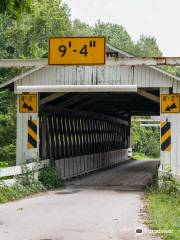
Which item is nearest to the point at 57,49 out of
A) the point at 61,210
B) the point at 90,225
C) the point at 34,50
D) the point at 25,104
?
the point at 61,210

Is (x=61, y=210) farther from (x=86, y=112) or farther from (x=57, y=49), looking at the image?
(x=86, y=112)

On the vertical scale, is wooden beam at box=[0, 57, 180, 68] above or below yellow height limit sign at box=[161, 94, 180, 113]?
above

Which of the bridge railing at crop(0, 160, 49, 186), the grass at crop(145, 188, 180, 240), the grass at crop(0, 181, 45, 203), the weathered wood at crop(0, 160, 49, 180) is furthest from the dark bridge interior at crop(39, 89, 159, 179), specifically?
the grass at crop(145, 188, 180, 240)

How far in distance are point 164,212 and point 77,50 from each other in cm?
402

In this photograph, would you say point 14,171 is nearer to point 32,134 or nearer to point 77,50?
point 32,134

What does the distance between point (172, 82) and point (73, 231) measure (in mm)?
9549

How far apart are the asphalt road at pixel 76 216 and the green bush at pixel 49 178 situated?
0.47 meters

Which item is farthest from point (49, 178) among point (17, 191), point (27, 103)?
point (17, 191)

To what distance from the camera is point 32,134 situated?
18.7 m

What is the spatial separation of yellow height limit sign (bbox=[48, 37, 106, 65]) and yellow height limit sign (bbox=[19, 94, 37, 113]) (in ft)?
18.7

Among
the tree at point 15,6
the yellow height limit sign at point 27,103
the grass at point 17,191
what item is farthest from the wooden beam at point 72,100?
the tree at point 15,6

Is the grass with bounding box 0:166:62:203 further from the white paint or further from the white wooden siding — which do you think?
the white wooden siding

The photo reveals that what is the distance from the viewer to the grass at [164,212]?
964 centimetres

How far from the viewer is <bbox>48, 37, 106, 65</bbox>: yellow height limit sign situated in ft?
43.0
